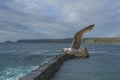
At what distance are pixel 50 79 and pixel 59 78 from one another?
56 cm

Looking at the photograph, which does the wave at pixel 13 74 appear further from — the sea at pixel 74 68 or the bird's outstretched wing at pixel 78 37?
the bird's outstretched wing at pixel 78 37

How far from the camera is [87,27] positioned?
153 ft

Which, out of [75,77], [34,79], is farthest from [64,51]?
[34,79]

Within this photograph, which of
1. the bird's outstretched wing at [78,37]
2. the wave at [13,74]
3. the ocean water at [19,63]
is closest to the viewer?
the wave at [13,74]

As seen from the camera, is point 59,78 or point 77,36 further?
point 77,36

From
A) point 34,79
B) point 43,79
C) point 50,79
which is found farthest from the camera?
point 50,79

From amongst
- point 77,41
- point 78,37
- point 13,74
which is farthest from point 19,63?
point 78,37

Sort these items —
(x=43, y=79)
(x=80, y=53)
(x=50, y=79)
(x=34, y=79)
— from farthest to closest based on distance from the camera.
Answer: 1. (x=80, y=53)
2. (x=50, y=79)
3. (x=43, y=79)
4. (x=34, y=79)

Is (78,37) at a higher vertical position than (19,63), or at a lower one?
higher

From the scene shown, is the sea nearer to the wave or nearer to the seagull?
the wave

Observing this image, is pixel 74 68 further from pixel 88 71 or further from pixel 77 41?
pixel 77 41

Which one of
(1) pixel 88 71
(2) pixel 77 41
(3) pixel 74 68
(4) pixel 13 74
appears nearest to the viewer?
(4) pixel 13 74

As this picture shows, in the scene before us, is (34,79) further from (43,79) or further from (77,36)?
(77,36)

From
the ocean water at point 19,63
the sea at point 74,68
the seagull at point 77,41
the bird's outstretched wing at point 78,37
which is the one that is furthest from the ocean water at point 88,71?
the bird's outstretched wing at point 78,37
